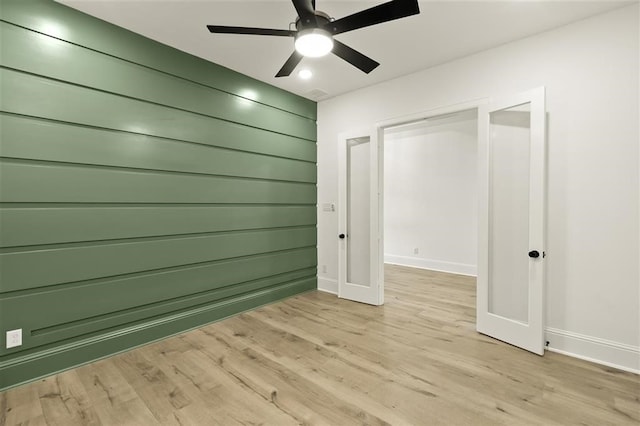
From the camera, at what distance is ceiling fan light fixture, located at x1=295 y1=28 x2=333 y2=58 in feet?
6.59

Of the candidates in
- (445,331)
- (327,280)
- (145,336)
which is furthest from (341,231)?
(145,336)

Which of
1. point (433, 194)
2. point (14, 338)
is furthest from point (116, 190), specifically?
point (433, 194)

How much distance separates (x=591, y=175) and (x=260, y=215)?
11.4 feet

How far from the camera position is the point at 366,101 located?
4117 millimetres

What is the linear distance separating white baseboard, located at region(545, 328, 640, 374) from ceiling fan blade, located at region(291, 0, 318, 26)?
3367mm

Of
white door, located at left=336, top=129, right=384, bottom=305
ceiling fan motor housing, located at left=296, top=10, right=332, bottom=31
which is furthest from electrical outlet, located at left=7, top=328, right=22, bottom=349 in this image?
white door, located at left=336, top=129, right=384, bottom=305

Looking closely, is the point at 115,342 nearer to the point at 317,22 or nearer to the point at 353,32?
the point at 317,22

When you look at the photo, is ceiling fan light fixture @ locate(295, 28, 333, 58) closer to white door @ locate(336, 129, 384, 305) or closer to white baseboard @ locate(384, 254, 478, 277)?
white door @ locate(336, 129, 384, 305)

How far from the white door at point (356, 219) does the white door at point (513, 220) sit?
135cm

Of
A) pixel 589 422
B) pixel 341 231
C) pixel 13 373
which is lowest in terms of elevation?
pixel 589 422

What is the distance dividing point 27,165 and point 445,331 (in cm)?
406

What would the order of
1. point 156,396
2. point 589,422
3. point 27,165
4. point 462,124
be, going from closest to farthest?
point 589,422 → point 156,396 → point 27,165 → point 462,124

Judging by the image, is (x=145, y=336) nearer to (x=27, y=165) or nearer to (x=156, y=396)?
(x=156, y=396)

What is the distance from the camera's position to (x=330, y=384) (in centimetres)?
220
